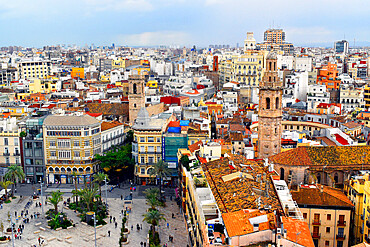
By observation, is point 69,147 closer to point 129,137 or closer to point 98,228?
point 129,137

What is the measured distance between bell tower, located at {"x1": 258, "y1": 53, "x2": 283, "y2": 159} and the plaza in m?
16.7

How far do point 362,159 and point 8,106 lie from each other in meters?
80.4

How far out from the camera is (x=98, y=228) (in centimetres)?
6331

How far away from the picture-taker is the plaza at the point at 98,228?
59062mm

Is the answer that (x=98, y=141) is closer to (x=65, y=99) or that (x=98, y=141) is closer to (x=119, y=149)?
(x=119, y=149)

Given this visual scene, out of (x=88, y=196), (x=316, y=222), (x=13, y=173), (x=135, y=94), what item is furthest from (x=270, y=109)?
(x=135, y=94)

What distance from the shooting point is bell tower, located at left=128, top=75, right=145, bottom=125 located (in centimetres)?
10206

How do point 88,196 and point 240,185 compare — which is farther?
point 88,196

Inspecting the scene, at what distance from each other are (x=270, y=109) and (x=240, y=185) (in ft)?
68.7

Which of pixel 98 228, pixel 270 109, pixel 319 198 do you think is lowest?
pixel 98 228

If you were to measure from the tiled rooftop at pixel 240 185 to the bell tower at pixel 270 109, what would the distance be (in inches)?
278

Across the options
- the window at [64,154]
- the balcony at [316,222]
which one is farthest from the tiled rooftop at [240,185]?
the window at [64,154]

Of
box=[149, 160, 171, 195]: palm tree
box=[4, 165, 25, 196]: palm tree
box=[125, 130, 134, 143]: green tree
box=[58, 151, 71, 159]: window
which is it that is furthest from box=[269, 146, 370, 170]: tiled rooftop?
box=[4, 165, 25, 196]: palm tree

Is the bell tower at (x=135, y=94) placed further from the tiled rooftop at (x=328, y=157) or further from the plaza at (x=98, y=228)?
the tiled rooftop at (x=328, y=157)
